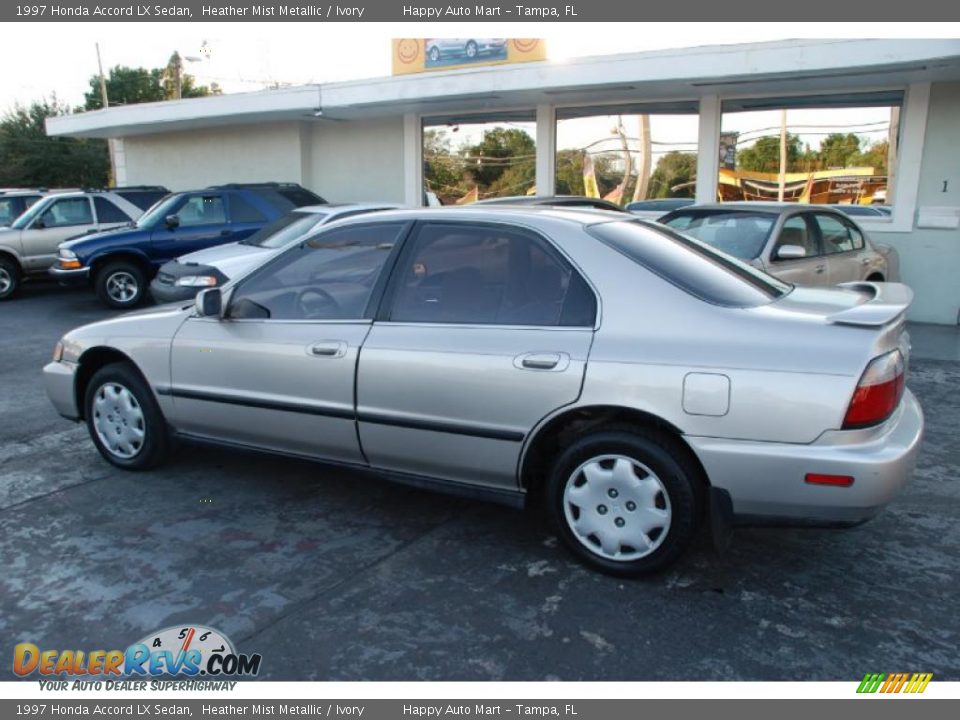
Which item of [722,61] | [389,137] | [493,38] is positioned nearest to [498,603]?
[722,61]

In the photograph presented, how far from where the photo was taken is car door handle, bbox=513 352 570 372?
329cm

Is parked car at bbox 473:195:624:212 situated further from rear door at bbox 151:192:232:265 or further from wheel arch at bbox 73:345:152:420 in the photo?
rear door at bbox 151:192:232:265

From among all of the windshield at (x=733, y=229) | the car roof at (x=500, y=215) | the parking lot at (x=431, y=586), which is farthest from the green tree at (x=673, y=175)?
the car roof at (x=500, y=215)

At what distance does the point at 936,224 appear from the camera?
962 centimetres

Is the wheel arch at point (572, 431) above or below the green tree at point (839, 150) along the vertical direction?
below

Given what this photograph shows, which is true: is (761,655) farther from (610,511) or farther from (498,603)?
(498,603)

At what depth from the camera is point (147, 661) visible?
2.85 m

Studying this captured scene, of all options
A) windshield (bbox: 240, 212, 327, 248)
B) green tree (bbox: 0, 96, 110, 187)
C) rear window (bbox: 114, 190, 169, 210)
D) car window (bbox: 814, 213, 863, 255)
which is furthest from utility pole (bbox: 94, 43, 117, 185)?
car window (bbox: 814, 213, 863, 255)

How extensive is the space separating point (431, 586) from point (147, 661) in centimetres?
113

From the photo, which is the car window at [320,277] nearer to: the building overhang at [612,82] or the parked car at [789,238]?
the parked car at [789,238]

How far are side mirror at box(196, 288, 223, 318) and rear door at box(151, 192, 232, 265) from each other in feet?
24.2

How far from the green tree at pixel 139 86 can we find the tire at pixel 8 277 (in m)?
41.6

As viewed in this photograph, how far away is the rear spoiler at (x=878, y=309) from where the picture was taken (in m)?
3.06
